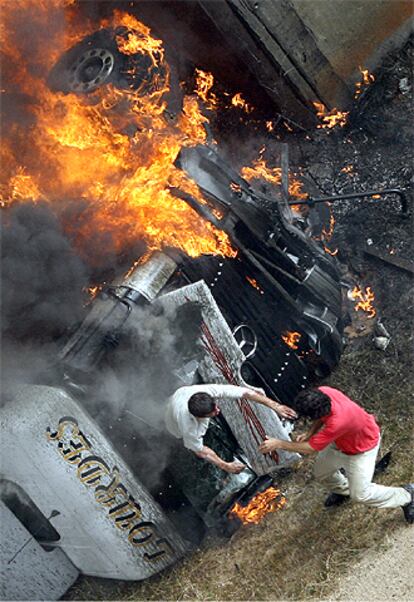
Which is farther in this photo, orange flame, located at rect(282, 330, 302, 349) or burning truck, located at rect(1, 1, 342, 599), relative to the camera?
orange flame, located at rect(282, 330, 302, 349)

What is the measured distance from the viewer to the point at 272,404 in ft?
17.7

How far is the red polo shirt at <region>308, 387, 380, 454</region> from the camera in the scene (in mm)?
5141

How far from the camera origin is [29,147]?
313 inches

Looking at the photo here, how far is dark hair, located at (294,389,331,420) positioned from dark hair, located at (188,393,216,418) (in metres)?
0.74

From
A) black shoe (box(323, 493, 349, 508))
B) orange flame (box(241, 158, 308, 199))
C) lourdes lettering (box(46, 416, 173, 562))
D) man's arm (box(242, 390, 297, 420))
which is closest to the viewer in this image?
man's arm (box(242, 390, 297, 420))

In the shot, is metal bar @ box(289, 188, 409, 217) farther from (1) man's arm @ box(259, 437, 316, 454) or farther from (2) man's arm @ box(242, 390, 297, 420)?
(1) man's arm @ box(259, 437, 316, 454)

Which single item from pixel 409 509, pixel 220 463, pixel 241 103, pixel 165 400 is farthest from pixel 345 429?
pixel 241 103

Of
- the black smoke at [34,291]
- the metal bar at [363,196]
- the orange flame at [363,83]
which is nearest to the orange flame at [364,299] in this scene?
the metal bar at [363,196]

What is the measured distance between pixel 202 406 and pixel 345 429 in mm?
1159

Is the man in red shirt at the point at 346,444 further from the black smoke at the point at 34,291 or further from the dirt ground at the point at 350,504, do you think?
the black smoke at the point at 34,291

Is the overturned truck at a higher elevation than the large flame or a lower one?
lower

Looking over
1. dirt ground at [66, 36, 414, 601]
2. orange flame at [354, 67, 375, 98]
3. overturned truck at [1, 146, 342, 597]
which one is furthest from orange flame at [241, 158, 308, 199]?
orange flame at [354, 67, 375, 98]

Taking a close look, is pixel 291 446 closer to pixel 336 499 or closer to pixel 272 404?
pixel 272 404

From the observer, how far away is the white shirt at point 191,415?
5586 mm
